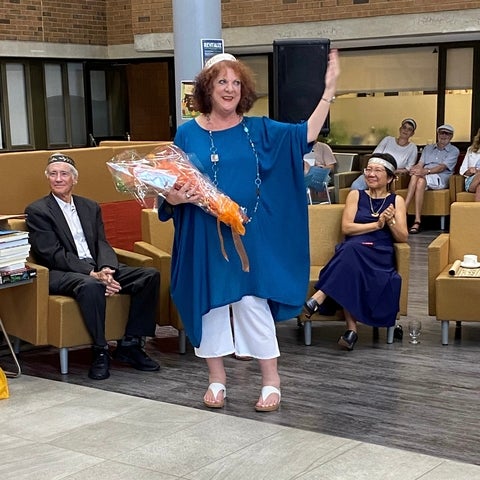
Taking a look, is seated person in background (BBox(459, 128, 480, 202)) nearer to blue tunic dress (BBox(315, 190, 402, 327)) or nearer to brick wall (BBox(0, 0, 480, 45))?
brick wall (BBox(0, 0, 480, 45))

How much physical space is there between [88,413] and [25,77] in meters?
9.32

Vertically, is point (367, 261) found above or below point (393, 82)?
below

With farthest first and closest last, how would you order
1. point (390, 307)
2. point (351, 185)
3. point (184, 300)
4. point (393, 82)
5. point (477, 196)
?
point (393, 82) → point (351, 185) → point (477, 196) → point (390, 307) → point (184, 300)

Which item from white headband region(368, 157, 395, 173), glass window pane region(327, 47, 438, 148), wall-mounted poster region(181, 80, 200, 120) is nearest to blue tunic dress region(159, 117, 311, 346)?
white headband region(368, 157, 395, 173)

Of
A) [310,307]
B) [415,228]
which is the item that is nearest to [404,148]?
[415,228]

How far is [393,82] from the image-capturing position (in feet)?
37.2

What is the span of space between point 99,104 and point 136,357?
9.49 meters

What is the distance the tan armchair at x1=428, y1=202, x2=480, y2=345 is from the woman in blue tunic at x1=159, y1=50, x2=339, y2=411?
1.34 metres

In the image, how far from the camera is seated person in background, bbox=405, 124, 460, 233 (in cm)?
974

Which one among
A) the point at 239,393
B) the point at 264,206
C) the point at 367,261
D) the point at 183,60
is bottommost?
the point at 239,393

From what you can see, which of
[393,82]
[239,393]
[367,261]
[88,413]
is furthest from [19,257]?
[393,82]

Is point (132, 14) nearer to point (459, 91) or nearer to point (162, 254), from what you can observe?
point (459, 91)

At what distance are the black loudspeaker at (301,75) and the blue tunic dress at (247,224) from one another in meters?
1.08

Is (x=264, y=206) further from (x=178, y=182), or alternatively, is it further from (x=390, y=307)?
(x=390, y=307)
